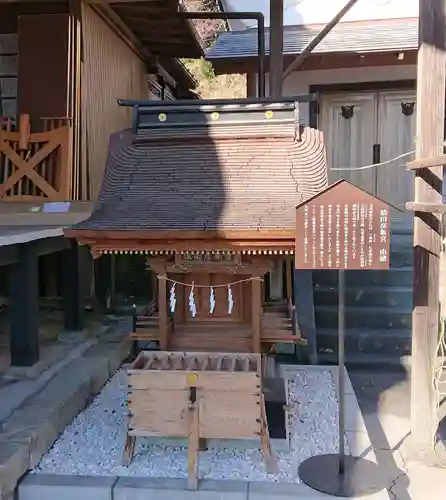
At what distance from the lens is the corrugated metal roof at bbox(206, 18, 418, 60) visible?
359 inches

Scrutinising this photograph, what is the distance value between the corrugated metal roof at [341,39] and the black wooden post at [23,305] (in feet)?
17.7

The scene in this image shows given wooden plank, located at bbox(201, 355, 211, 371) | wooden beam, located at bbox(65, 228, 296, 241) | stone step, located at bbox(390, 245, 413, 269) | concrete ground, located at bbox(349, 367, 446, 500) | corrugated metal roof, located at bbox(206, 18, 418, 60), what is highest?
corrugated metal roof, located at bbox(206, 18, 418, 60)

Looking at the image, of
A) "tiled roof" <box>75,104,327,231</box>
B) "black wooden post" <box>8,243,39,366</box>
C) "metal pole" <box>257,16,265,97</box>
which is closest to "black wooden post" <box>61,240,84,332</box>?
"black wooden post" <box>8,243,39,366</box>

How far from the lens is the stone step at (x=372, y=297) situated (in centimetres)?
749

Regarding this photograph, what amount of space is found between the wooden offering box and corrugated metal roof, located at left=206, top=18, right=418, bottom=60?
6.59 m

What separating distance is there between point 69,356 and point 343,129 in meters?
6.51

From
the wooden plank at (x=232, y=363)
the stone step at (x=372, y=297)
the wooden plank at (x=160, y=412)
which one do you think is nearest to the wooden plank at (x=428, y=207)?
the wooden plank at (x=232, y=363)

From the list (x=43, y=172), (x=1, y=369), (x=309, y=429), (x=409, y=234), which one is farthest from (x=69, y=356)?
(x=409, y=234)

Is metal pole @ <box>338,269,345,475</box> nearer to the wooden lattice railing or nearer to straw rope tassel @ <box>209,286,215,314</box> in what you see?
straw rope tassel @ <box>209,286,215,314</box>

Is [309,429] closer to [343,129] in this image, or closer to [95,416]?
[95,416]

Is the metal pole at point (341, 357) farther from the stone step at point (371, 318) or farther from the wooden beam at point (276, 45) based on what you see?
the wooden beam at point (276, 45)

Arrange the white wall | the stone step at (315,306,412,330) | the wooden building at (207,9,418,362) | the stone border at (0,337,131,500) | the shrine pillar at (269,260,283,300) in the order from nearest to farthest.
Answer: the stone border at (0,337,131,500)
the shrine pillar at (269,260,283,300)
the stone step at (315,306,412,330)
the wooden building at (207,9,418,362)
the white wall

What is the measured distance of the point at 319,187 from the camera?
4.66m

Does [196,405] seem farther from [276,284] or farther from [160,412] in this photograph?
[276,284]
